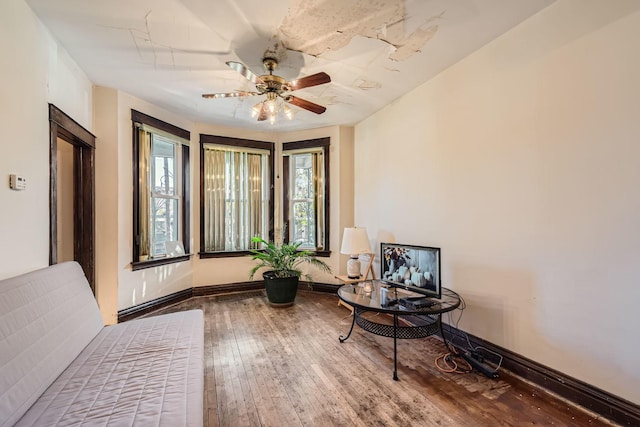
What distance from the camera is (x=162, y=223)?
3936 mm

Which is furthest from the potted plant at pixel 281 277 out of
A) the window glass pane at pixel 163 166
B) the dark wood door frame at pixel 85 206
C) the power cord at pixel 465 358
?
the power cord at pixel 465 358

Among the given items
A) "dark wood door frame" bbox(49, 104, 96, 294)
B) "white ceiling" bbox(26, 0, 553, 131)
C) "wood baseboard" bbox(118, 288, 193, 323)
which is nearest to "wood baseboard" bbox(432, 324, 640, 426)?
"white ceiling" bbox(26, 0, 553, 131)

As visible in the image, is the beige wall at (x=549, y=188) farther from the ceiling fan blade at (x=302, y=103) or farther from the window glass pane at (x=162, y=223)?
the window glass pane at (x=162, y=223)

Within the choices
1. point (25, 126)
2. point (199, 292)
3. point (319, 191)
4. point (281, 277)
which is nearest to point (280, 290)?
point (281, 277)

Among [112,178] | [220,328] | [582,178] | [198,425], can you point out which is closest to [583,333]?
[582,178]

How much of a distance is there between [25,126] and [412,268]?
315 centimetres

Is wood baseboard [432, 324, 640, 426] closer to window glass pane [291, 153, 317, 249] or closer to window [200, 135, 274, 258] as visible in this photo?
window glass pane [291, 153, 317, 249]

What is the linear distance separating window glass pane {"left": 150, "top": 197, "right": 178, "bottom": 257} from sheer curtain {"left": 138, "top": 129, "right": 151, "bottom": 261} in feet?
0.41

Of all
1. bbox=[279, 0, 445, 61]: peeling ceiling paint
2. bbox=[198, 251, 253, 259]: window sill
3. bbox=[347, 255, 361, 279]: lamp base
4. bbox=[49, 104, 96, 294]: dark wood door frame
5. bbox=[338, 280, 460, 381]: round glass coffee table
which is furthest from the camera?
bbox=[198, 251, 253, 259]: window sill

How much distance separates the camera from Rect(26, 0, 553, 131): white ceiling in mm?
1952

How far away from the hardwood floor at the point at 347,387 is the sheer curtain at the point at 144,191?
4.50 feet

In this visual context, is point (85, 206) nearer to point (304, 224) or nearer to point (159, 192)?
point (159, 192)

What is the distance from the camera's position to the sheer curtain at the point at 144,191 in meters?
3.53

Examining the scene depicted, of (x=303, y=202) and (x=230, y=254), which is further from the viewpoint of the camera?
(x=303, y=202)
